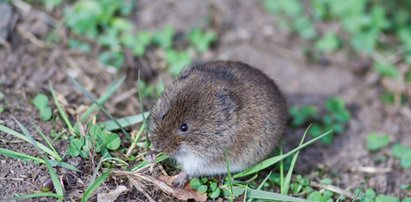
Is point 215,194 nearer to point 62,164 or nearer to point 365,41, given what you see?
point 62,164

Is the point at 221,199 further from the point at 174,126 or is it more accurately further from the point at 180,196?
the point at 174,126

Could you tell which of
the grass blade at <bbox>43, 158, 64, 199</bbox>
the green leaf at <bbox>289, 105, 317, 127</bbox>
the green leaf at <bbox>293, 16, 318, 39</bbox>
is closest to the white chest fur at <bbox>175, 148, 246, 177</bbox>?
the grass blade at <bbox>43, 158, 64, 199</bbox>

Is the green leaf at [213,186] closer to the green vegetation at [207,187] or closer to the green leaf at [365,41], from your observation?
the green vegetation at [207,187]

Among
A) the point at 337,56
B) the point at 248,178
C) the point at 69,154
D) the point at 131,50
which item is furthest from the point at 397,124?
the point at 69,154

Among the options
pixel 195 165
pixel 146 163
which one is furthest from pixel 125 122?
pixel 195 165

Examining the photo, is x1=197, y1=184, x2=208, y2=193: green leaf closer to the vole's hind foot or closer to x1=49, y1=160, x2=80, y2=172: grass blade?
the vole's hind foot

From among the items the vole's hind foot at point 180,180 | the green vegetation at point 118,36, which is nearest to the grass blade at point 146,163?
the vole's hind foot at point 180,180
